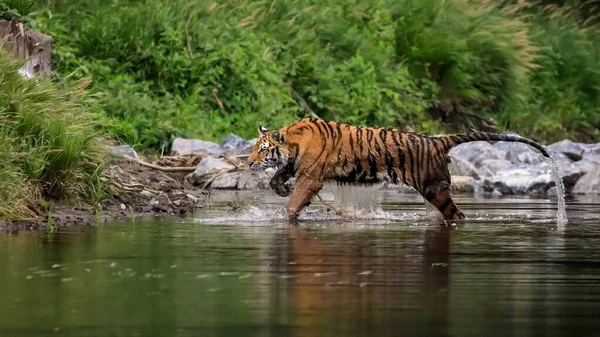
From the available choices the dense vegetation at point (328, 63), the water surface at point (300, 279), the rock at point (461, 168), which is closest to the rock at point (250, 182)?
the dense vegetation at point (328, 63)

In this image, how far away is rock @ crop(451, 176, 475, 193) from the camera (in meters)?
19.6

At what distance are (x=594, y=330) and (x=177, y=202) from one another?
8.20 metres

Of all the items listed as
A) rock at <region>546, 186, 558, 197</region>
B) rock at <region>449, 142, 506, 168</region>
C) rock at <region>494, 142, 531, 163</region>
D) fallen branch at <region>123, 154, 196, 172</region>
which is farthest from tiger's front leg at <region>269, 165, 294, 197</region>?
rock at <region>494, 142, 531, 163</region>

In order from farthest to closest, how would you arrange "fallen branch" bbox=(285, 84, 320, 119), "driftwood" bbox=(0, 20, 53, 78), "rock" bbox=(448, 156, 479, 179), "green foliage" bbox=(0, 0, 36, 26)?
"fallen branch" bbox=(285, 84, 320, 119)
"rock" bbox=(448, 156, 479, 179)
"green foliage" bbox=(0, 0, 36, 26)
"driftwood" bbox=(0, 20, 53, 78)

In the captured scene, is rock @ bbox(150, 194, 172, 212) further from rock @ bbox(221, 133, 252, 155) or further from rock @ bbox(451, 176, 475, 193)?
rock @ bbox(451, 176, 475, 193)

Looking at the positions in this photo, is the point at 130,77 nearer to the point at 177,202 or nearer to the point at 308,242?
the point at 177,202

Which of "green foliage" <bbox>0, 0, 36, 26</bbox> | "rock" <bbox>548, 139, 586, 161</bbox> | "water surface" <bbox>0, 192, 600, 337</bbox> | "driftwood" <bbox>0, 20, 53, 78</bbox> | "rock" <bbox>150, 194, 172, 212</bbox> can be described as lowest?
"water surface" <bbox>0, 192, 600, 337</bbox>

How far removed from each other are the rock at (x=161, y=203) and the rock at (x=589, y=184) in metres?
7.51

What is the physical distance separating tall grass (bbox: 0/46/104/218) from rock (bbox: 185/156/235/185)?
13.7 feet

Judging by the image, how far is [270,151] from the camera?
13.7 meters

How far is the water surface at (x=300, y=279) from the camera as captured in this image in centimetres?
633

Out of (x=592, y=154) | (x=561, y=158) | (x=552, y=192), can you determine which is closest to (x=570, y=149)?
(x=592, y=154)

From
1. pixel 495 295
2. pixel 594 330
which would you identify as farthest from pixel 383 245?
pixel 594 330

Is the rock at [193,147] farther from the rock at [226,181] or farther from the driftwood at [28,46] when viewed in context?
the driftwood at [28,46]
